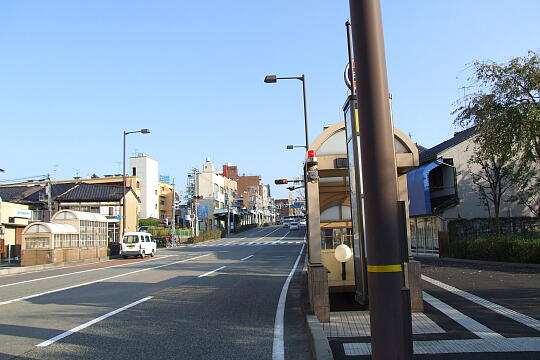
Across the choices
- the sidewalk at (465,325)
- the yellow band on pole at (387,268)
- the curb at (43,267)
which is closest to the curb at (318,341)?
the sidewalk at (465,325)

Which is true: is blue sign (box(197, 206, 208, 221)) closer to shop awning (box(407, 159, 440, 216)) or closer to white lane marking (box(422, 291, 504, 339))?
shop awning (box(407, 159, 440, 216))

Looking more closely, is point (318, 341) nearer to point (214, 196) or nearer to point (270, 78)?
point (270, 78)

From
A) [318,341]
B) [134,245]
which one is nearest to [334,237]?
[318,341]

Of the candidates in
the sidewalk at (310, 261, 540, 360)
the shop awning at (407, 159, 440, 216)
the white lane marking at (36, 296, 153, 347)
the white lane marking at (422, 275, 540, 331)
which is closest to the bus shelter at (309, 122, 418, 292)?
the sidewalk at (310, 261, 540, 360)

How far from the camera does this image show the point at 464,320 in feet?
27.0

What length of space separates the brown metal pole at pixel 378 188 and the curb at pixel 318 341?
6.95ft

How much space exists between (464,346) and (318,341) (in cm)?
202

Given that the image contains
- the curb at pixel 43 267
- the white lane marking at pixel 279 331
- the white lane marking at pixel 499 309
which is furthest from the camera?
the curb at pixel 43 267

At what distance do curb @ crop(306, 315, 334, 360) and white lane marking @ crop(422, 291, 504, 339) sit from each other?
2403 mm

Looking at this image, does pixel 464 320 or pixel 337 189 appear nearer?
pixel 464 320

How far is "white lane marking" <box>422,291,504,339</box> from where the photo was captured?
7.10m

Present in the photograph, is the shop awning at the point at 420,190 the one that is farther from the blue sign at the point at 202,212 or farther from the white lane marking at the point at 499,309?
the blue sign at the point at 202,212

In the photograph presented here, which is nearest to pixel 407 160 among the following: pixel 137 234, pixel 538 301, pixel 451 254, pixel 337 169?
pixel 337 169

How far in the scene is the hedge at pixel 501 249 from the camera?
17.9m
